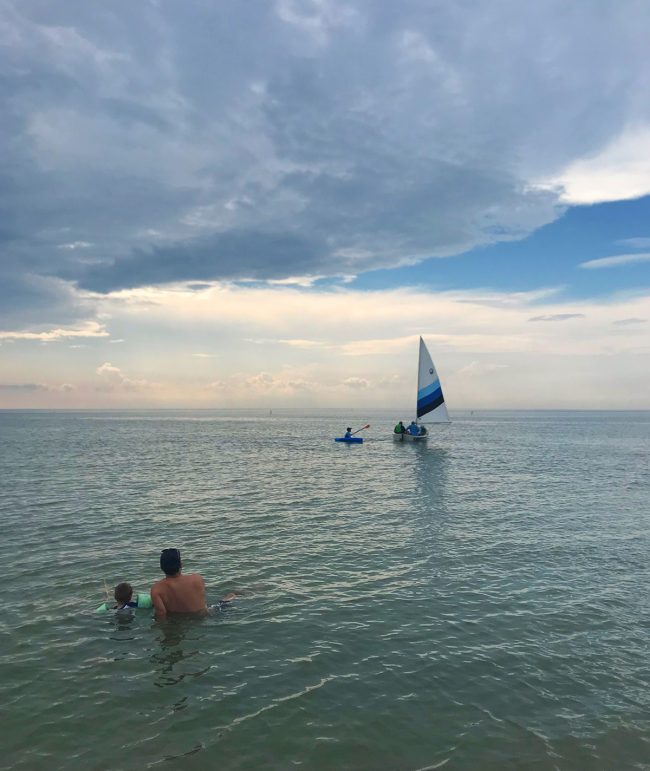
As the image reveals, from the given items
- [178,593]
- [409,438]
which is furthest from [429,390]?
[178,593]

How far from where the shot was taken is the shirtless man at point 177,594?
14766 mm

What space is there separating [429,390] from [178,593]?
237 feet

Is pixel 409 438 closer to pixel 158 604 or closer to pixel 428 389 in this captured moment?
pixel 428 389

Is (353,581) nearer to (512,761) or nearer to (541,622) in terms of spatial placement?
(541,622)

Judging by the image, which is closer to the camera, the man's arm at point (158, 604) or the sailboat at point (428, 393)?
the man's arm at point (158, 604)

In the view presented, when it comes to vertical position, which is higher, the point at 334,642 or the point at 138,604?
the point at 138,604

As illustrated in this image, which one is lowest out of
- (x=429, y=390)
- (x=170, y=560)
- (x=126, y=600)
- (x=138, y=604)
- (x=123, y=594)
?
(x=138, y=604)

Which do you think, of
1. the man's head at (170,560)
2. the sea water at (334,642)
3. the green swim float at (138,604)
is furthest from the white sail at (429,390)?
the man's head at (170,560)

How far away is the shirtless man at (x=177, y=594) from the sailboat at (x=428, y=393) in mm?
70849

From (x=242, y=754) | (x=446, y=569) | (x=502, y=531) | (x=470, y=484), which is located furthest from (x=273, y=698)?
(x=470, y=484)

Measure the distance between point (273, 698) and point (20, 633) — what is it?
7.53 meters

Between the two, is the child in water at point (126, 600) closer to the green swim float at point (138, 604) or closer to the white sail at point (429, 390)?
the green swim float at point (138, 604)

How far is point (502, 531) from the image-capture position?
85.1 feet

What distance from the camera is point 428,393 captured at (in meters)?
84.2
